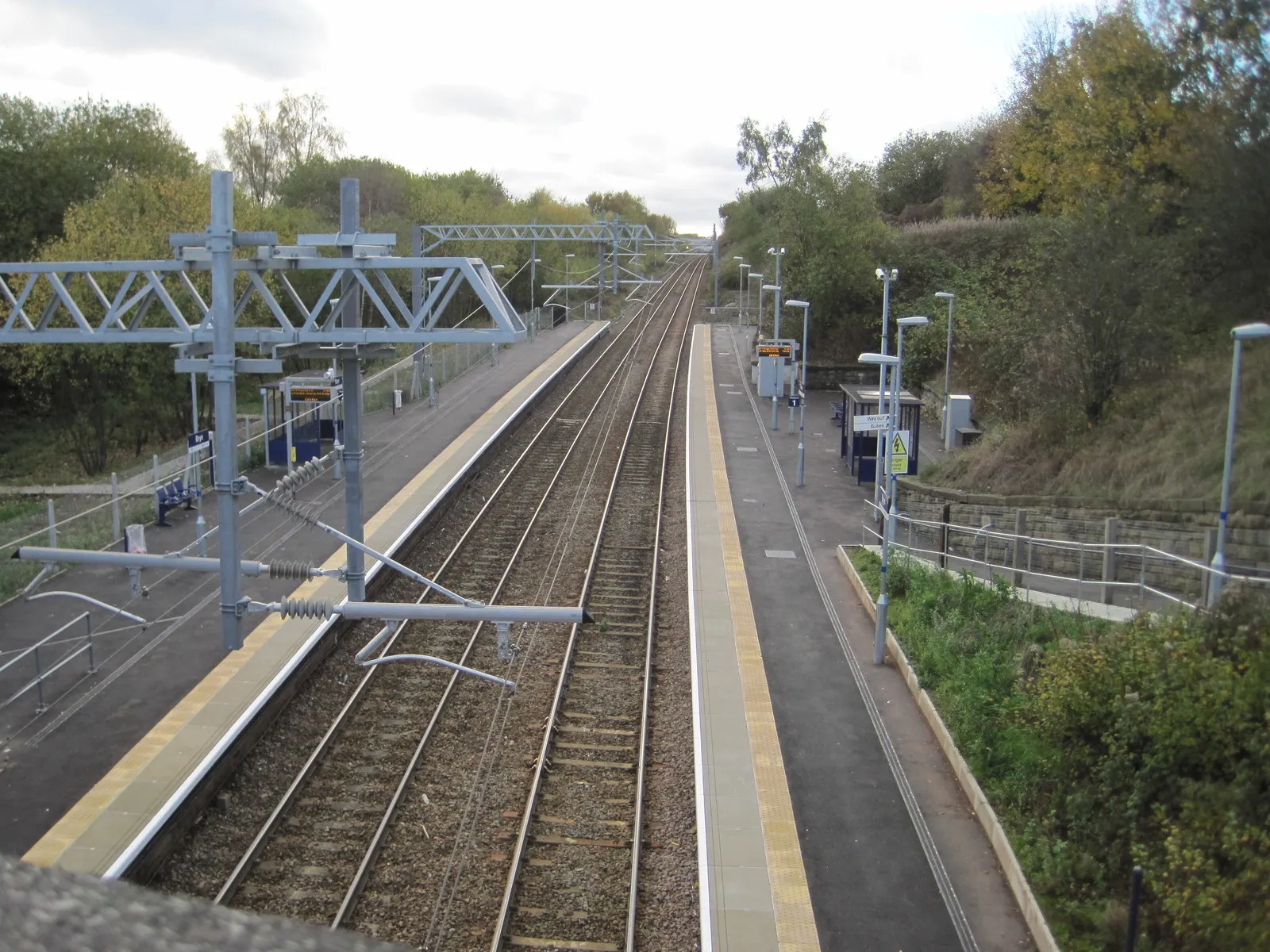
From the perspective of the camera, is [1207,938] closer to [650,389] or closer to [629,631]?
[629,631]

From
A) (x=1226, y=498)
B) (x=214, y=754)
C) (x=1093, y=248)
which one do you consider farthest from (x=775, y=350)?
(x=214, y=754)

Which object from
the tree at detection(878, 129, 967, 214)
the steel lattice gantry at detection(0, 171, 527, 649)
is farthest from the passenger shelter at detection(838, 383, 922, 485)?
the tree at detection(878, 129, 967, 214)

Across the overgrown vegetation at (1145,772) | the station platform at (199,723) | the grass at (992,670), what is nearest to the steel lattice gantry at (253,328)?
the station platform at (199,723)

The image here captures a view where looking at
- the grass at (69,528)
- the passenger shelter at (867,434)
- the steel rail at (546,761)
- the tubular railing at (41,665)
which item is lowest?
the steel rail at (546,761)

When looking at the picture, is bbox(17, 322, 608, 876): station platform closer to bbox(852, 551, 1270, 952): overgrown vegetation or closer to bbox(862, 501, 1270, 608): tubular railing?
bbox(852, 551, 1270, 952): overgrown vegetation

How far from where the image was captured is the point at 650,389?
35625mm

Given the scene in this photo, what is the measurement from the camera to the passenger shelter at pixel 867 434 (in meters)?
22.5

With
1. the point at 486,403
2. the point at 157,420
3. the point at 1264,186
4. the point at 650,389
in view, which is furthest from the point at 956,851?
the point at 157,420

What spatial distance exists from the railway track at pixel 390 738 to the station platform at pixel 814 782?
8.17 ft

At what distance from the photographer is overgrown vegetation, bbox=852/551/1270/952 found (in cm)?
692

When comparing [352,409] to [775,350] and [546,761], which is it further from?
[775,350]

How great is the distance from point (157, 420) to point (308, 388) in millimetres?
13817

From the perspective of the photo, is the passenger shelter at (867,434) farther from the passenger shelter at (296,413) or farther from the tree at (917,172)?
the tree at (917,172)

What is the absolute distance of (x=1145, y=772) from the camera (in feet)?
27.2
